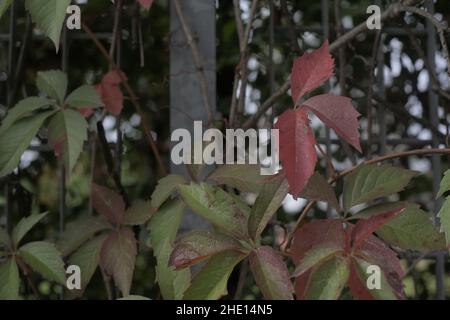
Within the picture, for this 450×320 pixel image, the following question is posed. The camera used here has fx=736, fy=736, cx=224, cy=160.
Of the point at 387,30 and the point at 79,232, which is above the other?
the point at 387,30

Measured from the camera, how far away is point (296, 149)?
105 centimetres

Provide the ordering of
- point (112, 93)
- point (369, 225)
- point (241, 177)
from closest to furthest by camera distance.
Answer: point (369, 225) < point (241, 177) < point (112, 93)

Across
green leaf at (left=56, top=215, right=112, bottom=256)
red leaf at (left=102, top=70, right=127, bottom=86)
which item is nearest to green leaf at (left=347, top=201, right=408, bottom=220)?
green leaf at (left=56, top=215, right=112, bottom=256)

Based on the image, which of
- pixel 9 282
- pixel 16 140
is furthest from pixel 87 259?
pixel 16 140

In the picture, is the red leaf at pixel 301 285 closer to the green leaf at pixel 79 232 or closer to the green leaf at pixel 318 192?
the green leaf at pixel 318 192

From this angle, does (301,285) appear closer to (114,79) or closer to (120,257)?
(120,257)

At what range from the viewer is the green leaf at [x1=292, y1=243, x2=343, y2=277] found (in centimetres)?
92

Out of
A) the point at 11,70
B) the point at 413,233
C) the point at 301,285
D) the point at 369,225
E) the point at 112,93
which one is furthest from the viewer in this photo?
the point at 11,70

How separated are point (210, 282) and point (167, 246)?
348 millimetres

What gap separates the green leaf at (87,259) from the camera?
4.82 ft

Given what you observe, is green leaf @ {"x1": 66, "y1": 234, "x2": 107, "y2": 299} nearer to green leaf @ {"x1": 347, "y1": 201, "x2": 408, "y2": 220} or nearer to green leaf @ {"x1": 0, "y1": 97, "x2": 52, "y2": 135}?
green leaf @ {"x1": 0, "y1": 97, "x2": 52, "y2": 135}

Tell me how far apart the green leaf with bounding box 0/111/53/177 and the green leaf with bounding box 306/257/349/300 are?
679 millimetres

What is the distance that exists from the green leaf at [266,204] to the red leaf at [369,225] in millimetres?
143
